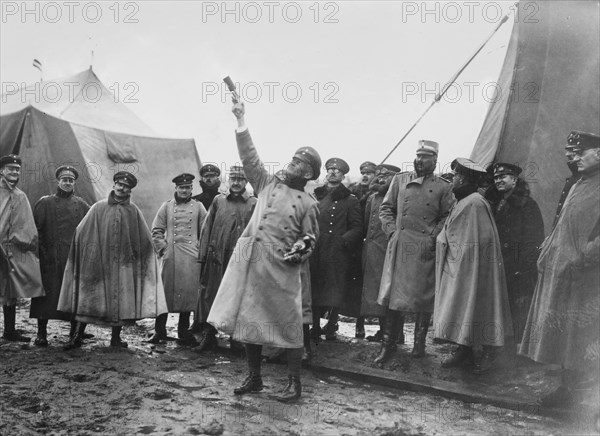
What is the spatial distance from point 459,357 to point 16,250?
472 cm

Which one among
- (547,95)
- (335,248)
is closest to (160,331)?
(335,248)

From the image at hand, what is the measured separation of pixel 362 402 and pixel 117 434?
184 cm

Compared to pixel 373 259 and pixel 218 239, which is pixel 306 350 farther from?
pixel 218 239

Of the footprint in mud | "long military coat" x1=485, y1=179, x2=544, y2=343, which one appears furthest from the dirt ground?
"long military coat" x1=485, y1=179, x2=544, y2=343

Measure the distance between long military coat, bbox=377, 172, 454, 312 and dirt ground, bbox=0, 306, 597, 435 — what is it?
3.09ft

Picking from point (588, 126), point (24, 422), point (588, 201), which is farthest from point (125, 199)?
point (588, 126)

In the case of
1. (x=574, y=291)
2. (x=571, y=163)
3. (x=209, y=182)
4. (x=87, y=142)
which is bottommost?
(x=574, y=291)

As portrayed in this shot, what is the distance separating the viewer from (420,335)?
5871 millimetres

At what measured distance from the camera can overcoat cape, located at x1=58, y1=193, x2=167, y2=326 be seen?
6.26 m

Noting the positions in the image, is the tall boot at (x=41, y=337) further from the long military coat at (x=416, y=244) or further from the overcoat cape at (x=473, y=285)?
the overcoat cape at (x=473, y=285)

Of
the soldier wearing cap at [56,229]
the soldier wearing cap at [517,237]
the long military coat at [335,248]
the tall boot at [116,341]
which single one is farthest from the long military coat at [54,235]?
the soldier wearing cap at [517,237]

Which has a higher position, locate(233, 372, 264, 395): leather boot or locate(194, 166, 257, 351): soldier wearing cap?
locate(194, 166, 257, 351): soldier wearing cap

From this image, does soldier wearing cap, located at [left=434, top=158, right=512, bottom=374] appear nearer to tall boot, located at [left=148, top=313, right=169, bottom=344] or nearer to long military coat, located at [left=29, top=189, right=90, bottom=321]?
tall boot, located at [left=148, top=313, right=169, bottom=344]

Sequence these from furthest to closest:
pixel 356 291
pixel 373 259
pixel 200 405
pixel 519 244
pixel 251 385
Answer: pixel 356 291 → pixel 373 259 → pixel 519 244 → pixel 251 385 → pixel 200 405
